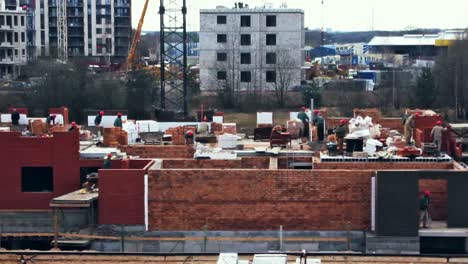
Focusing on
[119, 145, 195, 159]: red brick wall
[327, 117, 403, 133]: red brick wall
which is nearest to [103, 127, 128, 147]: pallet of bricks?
[119, 145, 195, 159]: red brick wall

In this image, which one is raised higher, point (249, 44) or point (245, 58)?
point (249, 44)

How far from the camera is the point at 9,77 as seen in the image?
85.6 meters

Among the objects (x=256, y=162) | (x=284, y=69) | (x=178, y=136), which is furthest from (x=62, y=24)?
(x=256, y=162)

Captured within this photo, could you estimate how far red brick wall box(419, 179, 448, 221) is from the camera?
26.0m

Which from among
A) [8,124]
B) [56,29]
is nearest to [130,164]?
[8,124]

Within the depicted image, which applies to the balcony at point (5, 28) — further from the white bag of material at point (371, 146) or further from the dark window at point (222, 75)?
the white bag of material at point (371, 146)

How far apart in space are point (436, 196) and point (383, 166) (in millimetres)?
1570

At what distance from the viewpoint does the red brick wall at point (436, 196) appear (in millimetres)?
25984

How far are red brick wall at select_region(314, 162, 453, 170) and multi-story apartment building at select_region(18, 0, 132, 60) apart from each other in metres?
71.3

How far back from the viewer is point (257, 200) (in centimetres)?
2538

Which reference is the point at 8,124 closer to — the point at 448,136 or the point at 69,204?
the point at 69,204

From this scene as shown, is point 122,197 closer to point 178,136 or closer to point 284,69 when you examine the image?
point 178,136

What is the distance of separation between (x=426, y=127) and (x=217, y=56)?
42.7 metres

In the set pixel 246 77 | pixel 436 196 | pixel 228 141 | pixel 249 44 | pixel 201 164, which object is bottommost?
pixel 436 196
